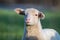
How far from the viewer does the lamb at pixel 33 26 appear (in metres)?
1.41

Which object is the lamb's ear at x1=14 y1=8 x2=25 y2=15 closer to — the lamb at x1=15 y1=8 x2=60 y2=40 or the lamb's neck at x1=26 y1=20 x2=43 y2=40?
the lamb at x1=15 y1=8 x2=60 y2=40

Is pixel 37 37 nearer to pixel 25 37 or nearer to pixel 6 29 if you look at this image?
pixel 25 37

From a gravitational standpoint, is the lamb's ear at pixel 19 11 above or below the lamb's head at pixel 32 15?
above

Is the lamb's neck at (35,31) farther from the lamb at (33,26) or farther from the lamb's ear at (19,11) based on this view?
the lamb's ear at (19,11)

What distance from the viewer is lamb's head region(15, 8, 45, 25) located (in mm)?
1376

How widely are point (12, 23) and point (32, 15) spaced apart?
0.69 feet

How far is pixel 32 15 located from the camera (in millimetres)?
1406

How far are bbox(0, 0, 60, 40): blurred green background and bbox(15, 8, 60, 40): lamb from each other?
0.19ft

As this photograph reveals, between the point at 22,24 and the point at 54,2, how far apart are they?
1.00 feet

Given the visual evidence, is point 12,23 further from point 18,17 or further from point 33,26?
point 33,26

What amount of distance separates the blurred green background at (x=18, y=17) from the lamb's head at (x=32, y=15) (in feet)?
0.24

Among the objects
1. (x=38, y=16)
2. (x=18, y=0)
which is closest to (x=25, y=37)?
(x=38, y=16)

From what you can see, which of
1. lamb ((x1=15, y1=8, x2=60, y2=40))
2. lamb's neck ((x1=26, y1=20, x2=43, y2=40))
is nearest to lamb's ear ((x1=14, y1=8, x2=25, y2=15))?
lamb ((x1=15, y1=8, x2=60, y2=40))

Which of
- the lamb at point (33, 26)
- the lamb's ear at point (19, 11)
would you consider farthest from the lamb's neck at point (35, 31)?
the lamb's ear at point (19, 11)
